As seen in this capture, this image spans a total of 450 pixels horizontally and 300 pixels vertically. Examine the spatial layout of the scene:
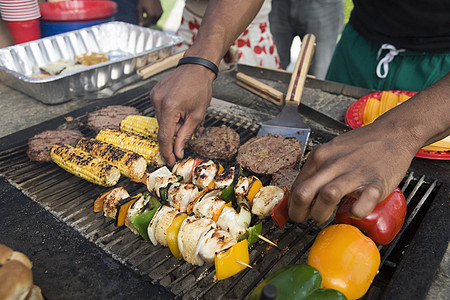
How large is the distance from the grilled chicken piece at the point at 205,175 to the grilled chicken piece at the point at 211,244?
0.65 meters

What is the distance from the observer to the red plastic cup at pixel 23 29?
5507 millimetres

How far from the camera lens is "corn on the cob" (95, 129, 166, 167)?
312 cm

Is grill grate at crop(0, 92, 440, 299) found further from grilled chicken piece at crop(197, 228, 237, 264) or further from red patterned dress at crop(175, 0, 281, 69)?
red patterned dress at crop(175, 0, 281, 69)

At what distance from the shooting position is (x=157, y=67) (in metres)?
4.72

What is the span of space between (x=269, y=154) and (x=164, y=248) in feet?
3.97

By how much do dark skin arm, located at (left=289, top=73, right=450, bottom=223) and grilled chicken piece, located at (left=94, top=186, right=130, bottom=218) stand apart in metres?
1.33

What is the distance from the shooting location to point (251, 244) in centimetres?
231

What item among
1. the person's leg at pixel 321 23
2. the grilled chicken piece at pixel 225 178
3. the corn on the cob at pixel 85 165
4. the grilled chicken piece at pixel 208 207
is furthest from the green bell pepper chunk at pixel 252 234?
the person's leg at pixel 321 23

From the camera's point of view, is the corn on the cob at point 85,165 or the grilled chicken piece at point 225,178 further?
the corn on the cob at point 85,165

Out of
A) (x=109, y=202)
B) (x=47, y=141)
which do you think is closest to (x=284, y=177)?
(x=109, y=202)

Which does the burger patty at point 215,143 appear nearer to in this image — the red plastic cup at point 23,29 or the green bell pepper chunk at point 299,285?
the green bell pepper chunk at point 299,285

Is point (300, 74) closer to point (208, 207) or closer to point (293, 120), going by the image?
point (293, 120)

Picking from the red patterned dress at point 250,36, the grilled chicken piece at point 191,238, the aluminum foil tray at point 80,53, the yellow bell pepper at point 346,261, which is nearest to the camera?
the yellow bell pepper at point 346,261

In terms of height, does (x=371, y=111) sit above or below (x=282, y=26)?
below
